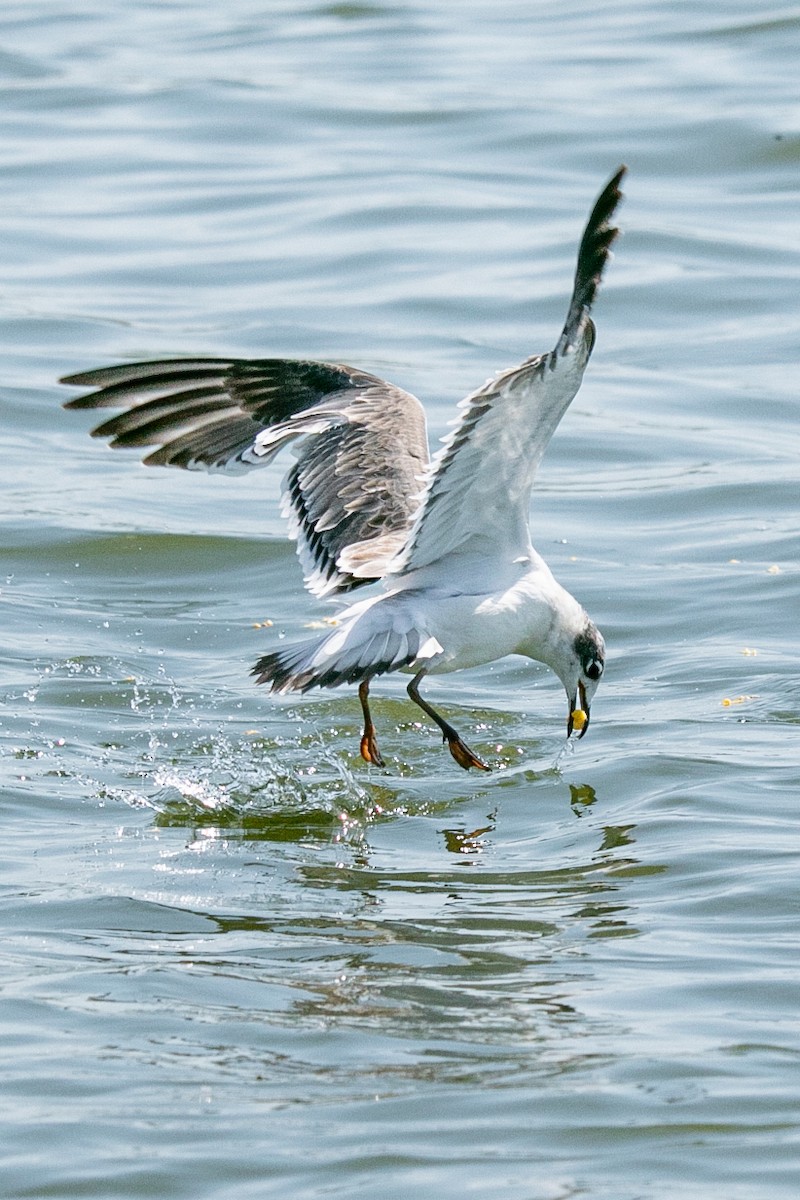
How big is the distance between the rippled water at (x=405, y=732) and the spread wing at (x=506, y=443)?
0.95 m

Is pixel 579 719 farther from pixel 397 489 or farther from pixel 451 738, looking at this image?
pixel 397 489

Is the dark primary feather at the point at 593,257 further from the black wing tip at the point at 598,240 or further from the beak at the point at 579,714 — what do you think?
the beak at the point at 579,714

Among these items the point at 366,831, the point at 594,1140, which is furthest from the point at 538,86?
the point at 594,1140

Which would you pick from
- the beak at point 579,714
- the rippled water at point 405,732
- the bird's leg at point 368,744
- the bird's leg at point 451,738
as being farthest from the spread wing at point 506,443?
the rippled water at point 405,732

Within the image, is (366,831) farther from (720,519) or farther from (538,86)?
(538,86)

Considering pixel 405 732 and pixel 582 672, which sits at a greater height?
pixel 582 672

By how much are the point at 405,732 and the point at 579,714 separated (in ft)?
2.57

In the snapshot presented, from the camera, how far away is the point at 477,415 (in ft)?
21.8

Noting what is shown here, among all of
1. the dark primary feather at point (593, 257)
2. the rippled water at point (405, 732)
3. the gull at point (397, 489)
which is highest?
the dark primary feather at point (593, 257)

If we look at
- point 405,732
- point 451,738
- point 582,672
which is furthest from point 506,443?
point 405,732

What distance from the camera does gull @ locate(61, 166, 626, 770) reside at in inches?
265

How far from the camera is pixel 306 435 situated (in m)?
8.36

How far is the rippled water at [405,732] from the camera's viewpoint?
515 cm

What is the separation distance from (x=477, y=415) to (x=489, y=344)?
24.7ft
